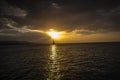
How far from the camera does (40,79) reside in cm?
2344

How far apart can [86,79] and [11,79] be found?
1656 centimetres

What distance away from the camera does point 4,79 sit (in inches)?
915

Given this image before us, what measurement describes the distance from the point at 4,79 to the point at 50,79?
33.6ft

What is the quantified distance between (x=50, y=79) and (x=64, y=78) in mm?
3186

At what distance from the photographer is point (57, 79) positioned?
2331cm

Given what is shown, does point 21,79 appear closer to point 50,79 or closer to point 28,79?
point 28,79

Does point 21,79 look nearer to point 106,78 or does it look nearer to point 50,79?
point 50,79

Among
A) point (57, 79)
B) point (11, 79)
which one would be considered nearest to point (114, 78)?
point (57, 79)

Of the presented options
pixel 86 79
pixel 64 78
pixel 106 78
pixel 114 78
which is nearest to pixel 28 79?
pixel 64 78

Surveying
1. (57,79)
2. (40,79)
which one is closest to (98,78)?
Answer: (57,79)

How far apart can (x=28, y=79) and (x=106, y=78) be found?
17308mm

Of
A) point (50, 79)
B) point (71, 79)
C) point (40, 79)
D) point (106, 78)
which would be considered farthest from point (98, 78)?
point (40, 79)

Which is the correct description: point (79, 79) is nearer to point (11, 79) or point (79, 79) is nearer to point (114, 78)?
point (114, 78)

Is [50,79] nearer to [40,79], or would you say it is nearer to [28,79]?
[40,79]
